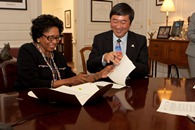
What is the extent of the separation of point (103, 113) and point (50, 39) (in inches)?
35.9

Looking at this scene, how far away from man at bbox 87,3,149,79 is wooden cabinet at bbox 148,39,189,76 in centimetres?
185

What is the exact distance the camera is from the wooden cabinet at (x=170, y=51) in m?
3.78

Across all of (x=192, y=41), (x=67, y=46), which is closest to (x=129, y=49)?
(x=192, y=41)

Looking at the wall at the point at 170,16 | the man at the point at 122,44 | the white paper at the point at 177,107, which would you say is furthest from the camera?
the wall at the point at 170,16

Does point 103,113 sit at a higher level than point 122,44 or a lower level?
lower

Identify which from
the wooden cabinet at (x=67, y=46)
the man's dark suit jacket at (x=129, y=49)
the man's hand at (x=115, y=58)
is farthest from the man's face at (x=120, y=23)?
the wooden cabinet at (x=67, y=46)

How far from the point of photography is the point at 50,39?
1825 mm

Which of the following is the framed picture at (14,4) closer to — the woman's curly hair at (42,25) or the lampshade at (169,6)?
the lampshade at (169,6)

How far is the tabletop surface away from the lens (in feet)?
3.13

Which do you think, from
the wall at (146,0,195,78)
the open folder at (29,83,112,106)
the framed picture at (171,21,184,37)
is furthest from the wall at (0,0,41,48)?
the open folder at (29,83,112,106)

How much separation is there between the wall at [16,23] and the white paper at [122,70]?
3605 millimetres

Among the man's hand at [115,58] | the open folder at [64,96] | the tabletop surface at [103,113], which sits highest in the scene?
the man's hand at [115,58]

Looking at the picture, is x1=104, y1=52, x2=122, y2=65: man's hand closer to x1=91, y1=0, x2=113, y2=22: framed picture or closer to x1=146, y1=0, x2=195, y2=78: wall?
x1=146, y1=0, x2=195, y2=78: wall

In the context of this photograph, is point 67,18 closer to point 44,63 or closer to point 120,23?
point 120,23
